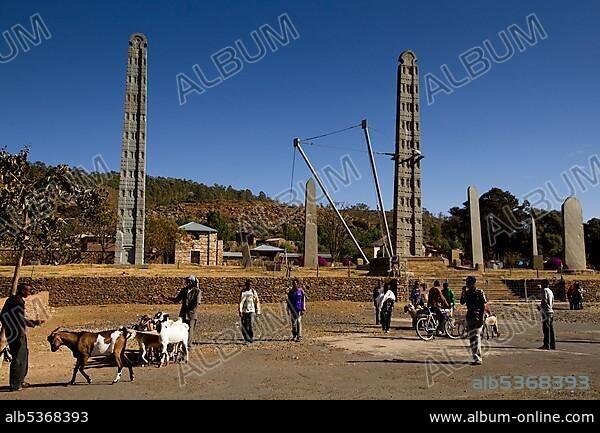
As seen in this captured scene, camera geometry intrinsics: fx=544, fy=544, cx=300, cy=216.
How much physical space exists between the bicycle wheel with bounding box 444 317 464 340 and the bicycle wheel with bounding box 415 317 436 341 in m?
0.55

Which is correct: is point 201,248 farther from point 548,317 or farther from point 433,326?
point 548,317

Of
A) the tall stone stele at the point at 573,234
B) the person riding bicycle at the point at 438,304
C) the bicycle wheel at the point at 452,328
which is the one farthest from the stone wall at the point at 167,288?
the tall stone stele at the point at 573,234

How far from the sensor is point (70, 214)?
55.1 ft

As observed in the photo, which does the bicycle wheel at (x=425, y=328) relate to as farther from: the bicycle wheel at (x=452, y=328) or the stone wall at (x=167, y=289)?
the stone wall at (x=167, y=289)

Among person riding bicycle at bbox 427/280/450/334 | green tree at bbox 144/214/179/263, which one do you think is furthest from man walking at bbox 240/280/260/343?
green tree at bbox 144/214/179/263

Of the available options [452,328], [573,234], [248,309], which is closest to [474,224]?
[573,234]

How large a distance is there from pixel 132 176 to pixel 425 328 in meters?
27.2

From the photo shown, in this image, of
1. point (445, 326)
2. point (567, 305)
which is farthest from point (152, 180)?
point (445, 326)

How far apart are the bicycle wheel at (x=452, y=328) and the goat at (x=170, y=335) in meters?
7.78

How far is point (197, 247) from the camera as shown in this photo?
171 ft

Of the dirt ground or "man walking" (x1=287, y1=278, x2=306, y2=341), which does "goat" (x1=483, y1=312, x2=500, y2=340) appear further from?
"man walking" (x1=287, y1=278, x2=306, y2=341)
